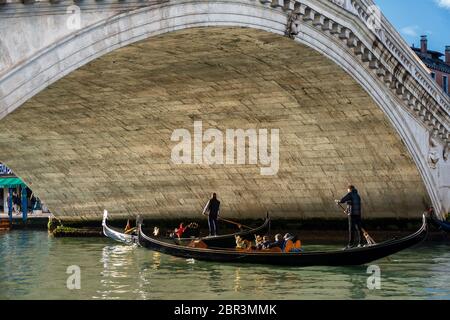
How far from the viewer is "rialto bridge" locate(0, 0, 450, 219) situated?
27.3 feet

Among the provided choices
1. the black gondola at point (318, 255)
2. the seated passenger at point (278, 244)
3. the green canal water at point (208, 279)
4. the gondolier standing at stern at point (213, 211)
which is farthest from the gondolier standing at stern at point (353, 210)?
the gondolier standing at stern at point (213, 211)

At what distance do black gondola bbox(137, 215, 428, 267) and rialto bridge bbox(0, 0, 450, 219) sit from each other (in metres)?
2.44

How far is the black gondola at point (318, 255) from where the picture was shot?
36.0 feet

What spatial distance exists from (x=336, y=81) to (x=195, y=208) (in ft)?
20.7

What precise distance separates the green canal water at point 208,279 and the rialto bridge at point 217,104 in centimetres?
196

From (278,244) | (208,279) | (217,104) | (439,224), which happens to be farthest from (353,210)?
(217,104)

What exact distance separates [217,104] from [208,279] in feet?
13.3

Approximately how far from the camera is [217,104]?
47.4ft

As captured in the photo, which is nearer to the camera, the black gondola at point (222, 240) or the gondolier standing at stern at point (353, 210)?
the gondolier standing at stern at point (353, 210)

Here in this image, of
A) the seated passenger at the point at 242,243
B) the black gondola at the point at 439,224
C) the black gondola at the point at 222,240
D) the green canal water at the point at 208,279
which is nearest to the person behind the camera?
the green canal water at the point at 208,279

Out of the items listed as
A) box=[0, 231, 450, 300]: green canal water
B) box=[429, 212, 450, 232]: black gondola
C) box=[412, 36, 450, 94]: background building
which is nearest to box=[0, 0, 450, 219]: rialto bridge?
box=[429, 212, 450, 232]: black gondola

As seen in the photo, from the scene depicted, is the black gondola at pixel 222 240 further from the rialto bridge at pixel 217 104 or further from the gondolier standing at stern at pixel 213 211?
the rialto bridge at pixel 217 104
